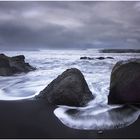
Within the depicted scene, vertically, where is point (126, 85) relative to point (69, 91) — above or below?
above

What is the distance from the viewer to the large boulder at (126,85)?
4.91 meters

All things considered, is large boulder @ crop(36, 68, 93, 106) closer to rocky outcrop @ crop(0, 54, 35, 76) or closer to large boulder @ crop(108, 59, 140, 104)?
large boulder @ crop(108, 59, 140, 104)

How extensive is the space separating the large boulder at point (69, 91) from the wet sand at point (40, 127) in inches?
15.0

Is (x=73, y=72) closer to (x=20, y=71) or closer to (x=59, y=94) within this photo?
(x=59, y=94)

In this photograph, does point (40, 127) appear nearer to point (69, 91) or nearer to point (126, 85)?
point (69, 91)

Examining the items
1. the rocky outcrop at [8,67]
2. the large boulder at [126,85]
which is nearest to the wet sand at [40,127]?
the large boulder at [126,85]

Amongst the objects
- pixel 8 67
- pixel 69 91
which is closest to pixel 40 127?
pixel 69 91

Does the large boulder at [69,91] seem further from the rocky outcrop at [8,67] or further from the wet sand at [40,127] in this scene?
the rocky outcrop at [8,67]

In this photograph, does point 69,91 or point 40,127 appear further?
Result: point 69,91

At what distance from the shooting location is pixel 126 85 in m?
4.95

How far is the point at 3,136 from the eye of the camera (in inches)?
140

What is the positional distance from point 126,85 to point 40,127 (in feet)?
7.39

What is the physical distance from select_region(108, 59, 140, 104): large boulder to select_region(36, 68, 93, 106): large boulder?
718 mm

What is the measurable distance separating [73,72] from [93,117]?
163 cm
